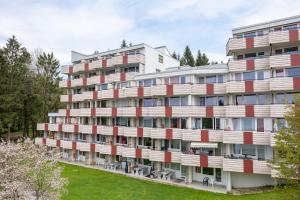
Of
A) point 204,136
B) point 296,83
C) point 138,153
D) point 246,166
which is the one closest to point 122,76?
point 138,153

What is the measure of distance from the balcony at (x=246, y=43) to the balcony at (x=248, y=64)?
1.38 m

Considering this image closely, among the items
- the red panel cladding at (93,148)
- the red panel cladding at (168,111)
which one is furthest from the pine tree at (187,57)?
the red panel cladding at (168,111)

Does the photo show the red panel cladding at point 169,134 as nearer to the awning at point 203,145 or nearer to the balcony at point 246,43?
the awning at point 203,145

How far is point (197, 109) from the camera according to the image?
3234 centimetres

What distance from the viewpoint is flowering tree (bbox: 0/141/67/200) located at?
54.6ft

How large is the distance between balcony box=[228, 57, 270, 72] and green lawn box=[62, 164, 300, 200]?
1286cm

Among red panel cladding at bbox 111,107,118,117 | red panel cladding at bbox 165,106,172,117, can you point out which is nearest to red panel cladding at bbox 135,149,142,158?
red panel cladding at bbox 165,106,172,117

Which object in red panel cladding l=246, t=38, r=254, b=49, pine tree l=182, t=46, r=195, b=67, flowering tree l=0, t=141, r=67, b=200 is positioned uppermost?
pine tree l=182, t=46, r=195, b=67

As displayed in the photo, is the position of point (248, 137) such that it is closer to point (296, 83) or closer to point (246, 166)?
point (246, 166)

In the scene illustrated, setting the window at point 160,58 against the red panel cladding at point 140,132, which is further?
the window at point 160,58

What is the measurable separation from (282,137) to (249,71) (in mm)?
14779

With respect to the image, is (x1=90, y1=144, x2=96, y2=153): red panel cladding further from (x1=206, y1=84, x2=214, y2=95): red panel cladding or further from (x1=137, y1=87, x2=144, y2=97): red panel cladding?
(x1=206, y1=84, x2=214, y2=95): red panel cladding

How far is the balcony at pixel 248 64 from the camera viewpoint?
28.9m

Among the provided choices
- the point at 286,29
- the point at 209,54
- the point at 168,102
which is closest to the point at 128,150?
the point at 168,102
